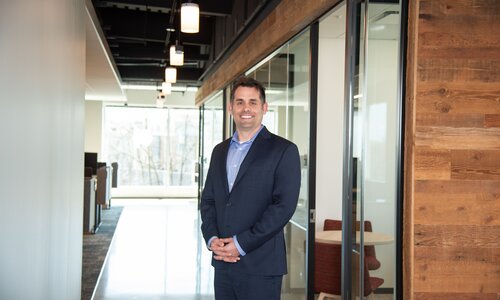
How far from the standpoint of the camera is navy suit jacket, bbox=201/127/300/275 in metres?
2.39

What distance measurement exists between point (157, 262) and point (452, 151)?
5189 millimetres

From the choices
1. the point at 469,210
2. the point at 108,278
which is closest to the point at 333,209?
the point at 108,278

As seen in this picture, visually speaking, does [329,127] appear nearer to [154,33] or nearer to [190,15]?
[190,15]

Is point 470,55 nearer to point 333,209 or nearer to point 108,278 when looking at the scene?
point 333,209

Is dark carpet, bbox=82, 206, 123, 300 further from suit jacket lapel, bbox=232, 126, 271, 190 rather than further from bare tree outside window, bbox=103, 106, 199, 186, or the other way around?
bare tree outside window, bbox=103, 106, 199, 186

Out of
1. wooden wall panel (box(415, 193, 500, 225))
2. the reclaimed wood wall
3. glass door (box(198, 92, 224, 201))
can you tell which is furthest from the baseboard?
glass door (box(198, 92, 224, 201))

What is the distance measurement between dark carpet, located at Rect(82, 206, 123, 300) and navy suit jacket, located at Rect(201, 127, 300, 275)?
3.29 meters

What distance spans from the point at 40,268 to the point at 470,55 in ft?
7.60

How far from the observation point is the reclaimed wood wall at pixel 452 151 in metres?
2.50

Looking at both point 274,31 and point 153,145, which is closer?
point 274,31

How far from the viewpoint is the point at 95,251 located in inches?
305

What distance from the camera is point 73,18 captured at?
383cm

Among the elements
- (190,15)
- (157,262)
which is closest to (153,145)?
(157,262)

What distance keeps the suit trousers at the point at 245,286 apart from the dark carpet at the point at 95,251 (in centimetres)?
316
